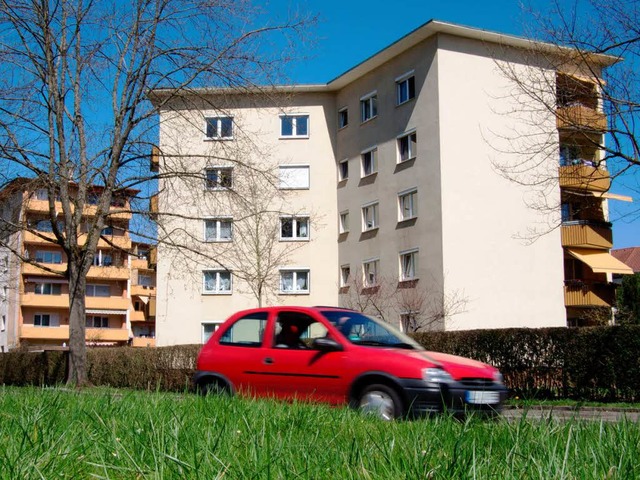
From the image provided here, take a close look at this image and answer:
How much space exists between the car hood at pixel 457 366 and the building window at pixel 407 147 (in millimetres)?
30042

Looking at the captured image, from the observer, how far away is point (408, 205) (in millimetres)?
39875

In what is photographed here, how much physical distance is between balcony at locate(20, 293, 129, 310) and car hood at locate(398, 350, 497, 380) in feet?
242

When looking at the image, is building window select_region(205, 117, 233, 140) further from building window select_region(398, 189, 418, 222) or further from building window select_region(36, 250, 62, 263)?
building window select_region(36, 250, 62, 263)

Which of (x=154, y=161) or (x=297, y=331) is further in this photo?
(x=154, y=161)

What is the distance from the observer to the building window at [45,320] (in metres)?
80.1

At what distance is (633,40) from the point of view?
14961 millimetres

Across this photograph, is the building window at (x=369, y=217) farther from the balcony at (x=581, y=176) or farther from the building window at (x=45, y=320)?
the building window at (x=45, y=320)

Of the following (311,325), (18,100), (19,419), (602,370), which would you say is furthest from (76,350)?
(19,419)

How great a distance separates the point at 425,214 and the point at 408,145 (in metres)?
4.20

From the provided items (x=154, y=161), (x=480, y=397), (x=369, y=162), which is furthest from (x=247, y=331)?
(x=369, y=162)

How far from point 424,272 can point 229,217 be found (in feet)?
64.1

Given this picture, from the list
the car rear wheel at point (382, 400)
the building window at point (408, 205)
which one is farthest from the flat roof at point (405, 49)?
the car rear wheel at point (382, 400)

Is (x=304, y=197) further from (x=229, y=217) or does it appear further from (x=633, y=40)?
(x=633, y=40)

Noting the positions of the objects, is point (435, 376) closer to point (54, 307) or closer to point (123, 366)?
point (123, 366)
